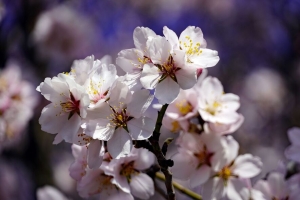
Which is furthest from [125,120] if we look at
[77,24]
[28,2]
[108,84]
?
[77,24]

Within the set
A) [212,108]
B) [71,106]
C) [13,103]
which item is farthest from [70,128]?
[13,103]

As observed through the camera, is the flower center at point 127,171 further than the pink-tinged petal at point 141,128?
Yes

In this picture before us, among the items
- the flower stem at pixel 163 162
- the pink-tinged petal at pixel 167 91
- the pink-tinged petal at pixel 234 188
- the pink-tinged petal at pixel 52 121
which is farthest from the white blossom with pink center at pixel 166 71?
the pink-tinged petal at pixel 234 188

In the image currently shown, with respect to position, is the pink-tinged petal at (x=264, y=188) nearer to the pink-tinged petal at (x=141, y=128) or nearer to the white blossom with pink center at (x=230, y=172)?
the white blossom with pink center at (x=230, y=172)

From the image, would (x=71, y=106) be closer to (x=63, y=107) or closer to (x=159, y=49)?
(x=63, y=107)

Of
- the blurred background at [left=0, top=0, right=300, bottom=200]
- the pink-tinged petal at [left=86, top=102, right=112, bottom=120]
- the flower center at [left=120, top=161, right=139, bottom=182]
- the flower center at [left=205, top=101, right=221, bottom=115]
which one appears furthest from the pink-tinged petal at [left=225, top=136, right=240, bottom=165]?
the blurred background at [left=0, top=0, right=300, bottom=200]

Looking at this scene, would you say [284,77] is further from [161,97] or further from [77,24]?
[161,97]
